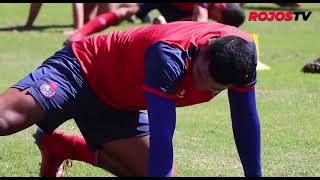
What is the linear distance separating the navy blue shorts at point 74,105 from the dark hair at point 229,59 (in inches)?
34.0

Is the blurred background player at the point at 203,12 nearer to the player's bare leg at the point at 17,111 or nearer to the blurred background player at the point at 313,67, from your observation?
the blurred background player at the point at 313,67

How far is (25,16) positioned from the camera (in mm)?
15586

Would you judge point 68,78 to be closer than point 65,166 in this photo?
Yes

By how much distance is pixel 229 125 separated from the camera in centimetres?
657

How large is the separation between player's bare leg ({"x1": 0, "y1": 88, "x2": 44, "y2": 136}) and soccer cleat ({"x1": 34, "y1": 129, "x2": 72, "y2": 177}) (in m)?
0.61

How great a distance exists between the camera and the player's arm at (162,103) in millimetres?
3467

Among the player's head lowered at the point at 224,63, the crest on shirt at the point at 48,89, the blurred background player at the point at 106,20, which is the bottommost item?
the blurred background player at the point at 106,20

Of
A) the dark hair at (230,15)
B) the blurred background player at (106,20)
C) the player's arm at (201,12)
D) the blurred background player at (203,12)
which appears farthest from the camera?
the blurred background player at (106,20)

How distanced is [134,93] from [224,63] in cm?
71

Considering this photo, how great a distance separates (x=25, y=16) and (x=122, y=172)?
38.3ft

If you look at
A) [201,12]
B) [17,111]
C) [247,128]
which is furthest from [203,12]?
[17,111]

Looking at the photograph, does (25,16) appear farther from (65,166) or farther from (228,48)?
(228,48)

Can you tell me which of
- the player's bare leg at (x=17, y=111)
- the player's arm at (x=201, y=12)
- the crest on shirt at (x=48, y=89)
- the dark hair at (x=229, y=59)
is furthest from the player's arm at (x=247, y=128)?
the player's arm at (x=201, y=12)

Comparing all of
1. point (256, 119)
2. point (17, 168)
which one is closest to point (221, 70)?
point (256, 119)
